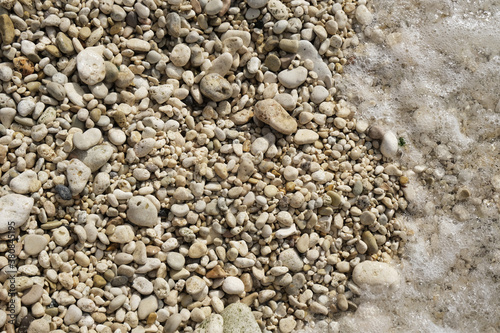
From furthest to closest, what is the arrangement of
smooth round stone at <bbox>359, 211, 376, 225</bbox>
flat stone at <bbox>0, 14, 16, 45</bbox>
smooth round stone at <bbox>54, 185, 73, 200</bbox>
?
smooth round stone at <bbox>359, 211, 376, 225</bbox>
flat stone at <bbox>0, 14, 16, 45</bbox>
smooth round stone at <bbox>54, 185, 73, 200</bbox>

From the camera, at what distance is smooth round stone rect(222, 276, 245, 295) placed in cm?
271

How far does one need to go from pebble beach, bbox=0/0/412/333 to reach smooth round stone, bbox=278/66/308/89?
0.05 ft

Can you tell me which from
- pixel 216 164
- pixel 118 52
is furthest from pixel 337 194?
pixel 118 52

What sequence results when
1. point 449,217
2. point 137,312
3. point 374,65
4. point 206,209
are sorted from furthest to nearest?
1. point 374,65
2. point 449,217
3. point 206,209
4. point 137,312

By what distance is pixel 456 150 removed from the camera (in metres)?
3.15

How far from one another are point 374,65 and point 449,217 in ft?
3.93

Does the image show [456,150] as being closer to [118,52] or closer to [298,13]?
[298,13]

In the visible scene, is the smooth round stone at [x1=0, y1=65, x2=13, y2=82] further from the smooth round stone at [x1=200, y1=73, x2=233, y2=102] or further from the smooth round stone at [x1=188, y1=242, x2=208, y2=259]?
the smooth round stone at [x1=188, y1=242, x2=208, y2=259]

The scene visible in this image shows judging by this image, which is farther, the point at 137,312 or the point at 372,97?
the point at 372,97

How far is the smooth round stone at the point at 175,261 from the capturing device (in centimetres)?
267

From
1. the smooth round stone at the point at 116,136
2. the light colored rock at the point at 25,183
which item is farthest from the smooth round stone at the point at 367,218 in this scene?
the light colored rock at the point at 25,183

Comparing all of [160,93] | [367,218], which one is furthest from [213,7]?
[367,218]

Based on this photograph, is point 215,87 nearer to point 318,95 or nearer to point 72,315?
point 318,95

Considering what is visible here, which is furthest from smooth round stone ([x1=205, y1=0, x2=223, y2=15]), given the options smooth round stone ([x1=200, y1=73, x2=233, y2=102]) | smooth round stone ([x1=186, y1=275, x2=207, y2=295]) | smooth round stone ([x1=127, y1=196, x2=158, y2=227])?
smooth round stone ([x1=186, y1=275, x2=207, y2=295])
